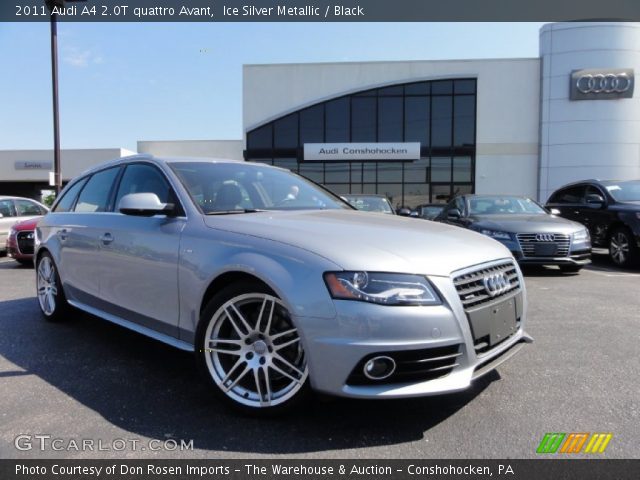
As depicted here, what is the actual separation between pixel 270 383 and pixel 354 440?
560 mm

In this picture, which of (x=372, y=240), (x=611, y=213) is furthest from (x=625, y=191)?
(x=372, y=240)

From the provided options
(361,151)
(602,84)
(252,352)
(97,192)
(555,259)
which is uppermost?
(602,84)

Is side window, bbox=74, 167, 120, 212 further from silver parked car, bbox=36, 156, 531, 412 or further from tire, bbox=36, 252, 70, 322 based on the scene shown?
tire, bbox=36, 252, 70, 322

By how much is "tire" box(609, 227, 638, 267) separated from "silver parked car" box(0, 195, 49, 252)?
12.4 meters

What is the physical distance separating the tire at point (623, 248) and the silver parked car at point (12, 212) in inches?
486

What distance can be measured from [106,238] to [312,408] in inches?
87.2

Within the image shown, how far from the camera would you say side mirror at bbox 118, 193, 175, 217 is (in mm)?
3188

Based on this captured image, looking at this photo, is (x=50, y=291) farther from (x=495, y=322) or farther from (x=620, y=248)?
(x=620, y=248)

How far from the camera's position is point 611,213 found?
30.6 feet

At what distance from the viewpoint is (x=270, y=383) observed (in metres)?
2.72

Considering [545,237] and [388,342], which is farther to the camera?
[545,237]

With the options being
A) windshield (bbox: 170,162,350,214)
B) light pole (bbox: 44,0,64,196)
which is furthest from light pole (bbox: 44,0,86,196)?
windshield (bbox: 170,162,350,214)
